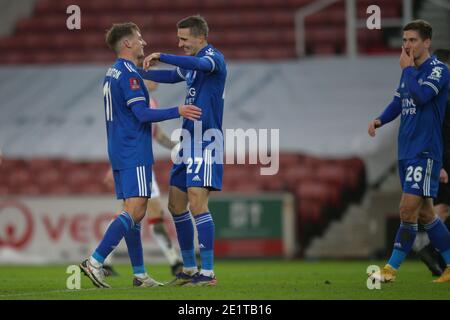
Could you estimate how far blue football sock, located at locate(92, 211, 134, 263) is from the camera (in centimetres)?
686

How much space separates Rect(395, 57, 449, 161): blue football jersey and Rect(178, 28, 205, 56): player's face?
1.47 metres

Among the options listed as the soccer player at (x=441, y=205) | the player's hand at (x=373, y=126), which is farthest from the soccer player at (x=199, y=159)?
the soccer player at (x=441, y=205)

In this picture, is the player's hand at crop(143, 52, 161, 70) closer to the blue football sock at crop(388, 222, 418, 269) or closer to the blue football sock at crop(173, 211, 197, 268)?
the blue football sock at crop(173, 211, 197, 268)

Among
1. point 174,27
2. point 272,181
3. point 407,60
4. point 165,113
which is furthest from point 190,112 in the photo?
point 174,27

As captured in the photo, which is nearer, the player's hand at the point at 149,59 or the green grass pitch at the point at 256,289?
the green grass pitch at the point at 256,289

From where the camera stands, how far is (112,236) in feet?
22.7

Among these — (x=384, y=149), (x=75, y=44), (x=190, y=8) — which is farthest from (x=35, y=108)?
(x=384, y=149)

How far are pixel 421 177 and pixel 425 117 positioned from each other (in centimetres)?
44

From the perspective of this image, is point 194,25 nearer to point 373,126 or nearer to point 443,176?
point 373,126

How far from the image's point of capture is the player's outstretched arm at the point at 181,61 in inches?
267

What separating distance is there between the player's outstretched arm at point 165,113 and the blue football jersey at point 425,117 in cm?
154

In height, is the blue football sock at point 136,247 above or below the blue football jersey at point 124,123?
below

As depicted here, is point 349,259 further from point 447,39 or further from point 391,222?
point 447,39

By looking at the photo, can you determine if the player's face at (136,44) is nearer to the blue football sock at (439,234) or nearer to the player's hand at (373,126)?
the player's hand at (373,126)
